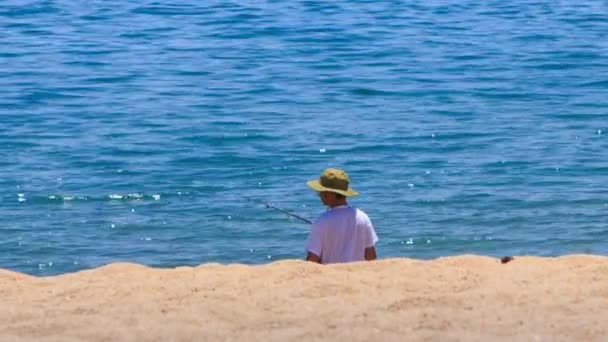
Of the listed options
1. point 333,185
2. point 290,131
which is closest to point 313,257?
point 333,185

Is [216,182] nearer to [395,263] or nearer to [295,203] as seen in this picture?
[295,203]

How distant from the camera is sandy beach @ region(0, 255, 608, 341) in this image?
23.3 ft

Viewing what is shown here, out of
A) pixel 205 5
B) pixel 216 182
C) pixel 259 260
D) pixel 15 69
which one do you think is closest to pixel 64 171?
pixel 216 182

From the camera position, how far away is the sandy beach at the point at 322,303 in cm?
711

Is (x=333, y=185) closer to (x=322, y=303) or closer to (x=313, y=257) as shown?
(x=313, y=257)

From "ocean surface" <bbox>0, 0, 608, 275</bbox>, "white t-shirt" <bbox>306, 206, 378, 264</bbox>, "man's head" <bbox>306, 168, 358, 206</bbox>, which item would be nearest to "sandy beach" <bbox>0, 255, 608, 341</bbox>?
A: "white t-shirt" <bbox>306, 206, 378, 264</bbox>

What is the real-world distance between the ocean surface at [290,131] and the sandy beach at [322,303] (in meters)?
3.62

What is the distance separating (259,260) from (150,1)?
16129 millimetres

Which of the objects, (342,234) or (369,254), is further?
(369,254)

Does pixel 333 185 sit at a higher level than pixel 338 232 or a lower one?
higher

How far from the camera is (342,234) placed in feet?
30.8

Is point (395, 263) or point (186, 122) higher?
point (395, 263)

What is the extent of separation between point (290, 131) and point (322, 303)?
8.94 m

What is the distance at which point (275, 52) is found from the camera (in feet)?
71.7
